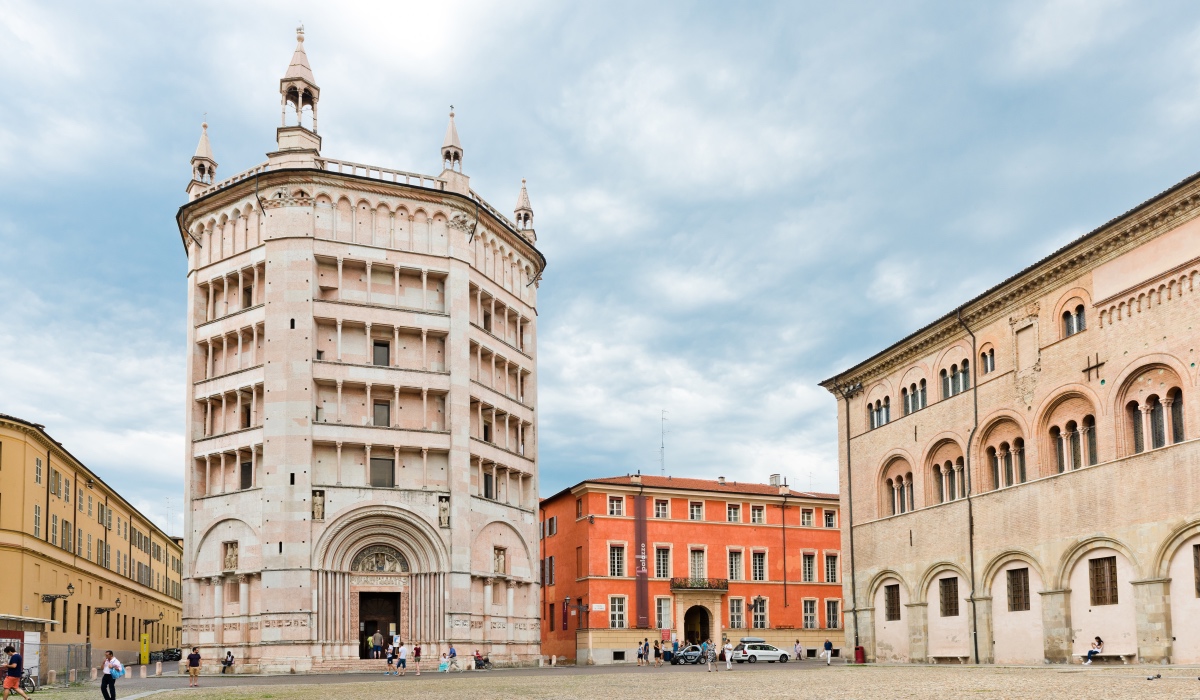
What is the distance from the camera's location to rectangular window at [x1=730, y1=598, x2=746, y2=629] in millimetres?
74731

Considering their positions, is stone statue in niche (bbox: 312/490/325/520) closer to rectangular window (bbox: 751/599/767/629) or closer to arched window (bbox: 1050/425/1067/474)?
arched window (bbox: 1050/425/1067/474)

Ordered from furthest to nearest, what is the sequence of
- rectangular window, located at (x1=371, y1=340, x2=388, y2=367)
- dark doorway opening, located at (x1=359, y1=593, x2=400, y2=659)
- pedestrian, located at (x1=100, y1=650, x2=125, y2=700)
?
1. rectangular window, located at (x1=371, y1=340, x2=388, y2=367)
2. dark doorway opening, located at (x1=359, y1=593, x2=400, y2=659)
3. pedestrian, located at (x1=100, y1=650, x2=125, y2=700)

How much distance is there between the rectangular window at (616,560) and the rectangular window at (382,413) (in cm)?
2149

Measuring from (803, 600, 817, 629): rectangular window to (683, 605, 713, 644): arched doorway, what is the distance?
274 inches

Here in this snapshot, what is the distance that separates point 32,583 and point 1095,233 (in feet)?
162

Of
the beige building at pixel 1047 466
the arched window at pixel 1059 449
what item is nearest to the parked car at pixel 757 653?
the beige building at pixel 1047 466

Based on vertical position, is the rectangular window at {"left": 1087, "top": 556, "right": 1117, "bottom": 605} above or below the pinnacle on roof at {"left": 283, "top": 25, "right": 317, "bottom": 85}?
below

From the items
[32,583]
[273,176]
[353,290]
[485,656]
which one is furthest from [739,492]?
[32,583]

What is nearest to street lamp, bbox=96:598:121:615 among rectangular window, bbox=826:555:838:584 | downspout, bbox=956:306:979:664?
rectangular window, bbox=826:555:838:584

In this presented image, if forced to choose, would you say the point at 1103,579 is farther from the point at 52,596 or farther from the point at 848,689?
the point at 52,596

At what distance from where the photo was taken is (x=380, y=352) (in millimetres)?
57094

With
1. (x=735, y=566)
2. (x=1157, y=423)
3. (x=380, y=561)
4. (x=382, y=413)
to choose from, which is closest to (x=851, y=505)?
(x=735, y=566)

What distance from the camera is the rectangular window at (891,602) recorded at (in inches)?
2058

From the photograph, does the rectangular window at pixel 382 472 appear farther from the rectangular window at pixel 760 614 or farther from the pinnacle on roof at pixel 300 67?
the rectangular window at pixel 760 614
